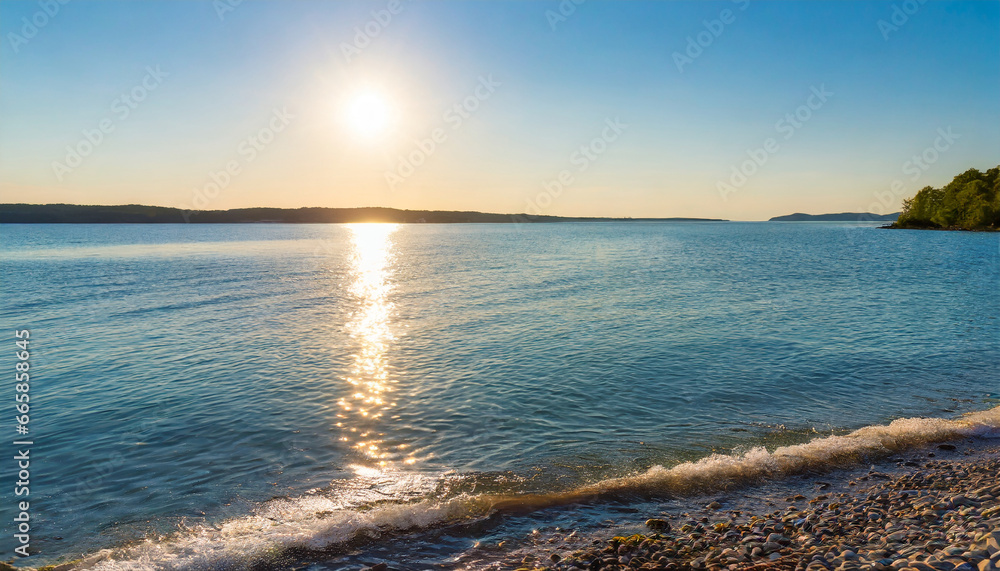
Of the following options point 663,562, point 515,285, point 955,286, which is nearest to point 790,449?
point 663,562

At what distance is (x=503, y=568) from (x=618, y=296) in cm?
3338

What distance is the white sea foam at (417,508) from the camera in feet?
31.4

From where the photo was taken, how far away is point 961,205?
140750mm

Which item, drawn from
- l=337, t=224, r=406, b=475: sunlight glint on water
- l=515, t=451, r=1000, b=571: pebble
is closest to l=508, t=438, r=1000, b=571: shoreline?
l=515, t=451, r=1000, b=571: pebble

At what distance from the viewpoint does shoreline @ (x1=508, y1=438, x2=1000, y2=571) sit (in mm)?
8109

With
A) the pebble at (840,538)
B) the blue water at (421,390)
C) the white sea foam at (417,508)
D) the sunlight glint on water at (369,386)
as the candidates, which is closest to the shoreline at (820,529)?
the pebble at (840,538)

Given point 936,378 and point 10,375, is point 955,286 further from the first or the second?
point 10,375

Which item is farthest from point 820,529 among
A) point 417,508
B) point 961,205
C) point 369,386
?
point 961,205

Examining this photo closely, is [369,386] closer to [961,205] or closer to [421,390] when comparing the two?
[421,390]

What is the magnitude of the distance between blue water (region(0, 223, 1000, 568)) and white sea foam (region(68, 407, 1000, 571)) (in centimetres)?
15

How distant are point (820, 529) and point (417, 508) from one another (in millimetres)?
7837

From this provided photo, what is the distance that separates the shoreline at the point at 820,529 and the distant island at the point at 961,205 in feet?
539

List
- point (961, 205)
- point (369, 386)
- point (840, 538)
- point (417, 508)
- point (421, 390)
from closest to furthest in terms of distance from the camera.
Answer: point (840, 538), point (417, 508), point (421, 390), point (369, 386), point (961, 205)

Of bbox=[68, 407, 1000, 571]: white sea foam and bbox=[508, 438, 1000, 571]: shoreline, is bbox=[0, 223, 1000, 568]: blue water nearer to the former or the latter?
bbox=[68, 407, 1000, 571]: white sea foam
